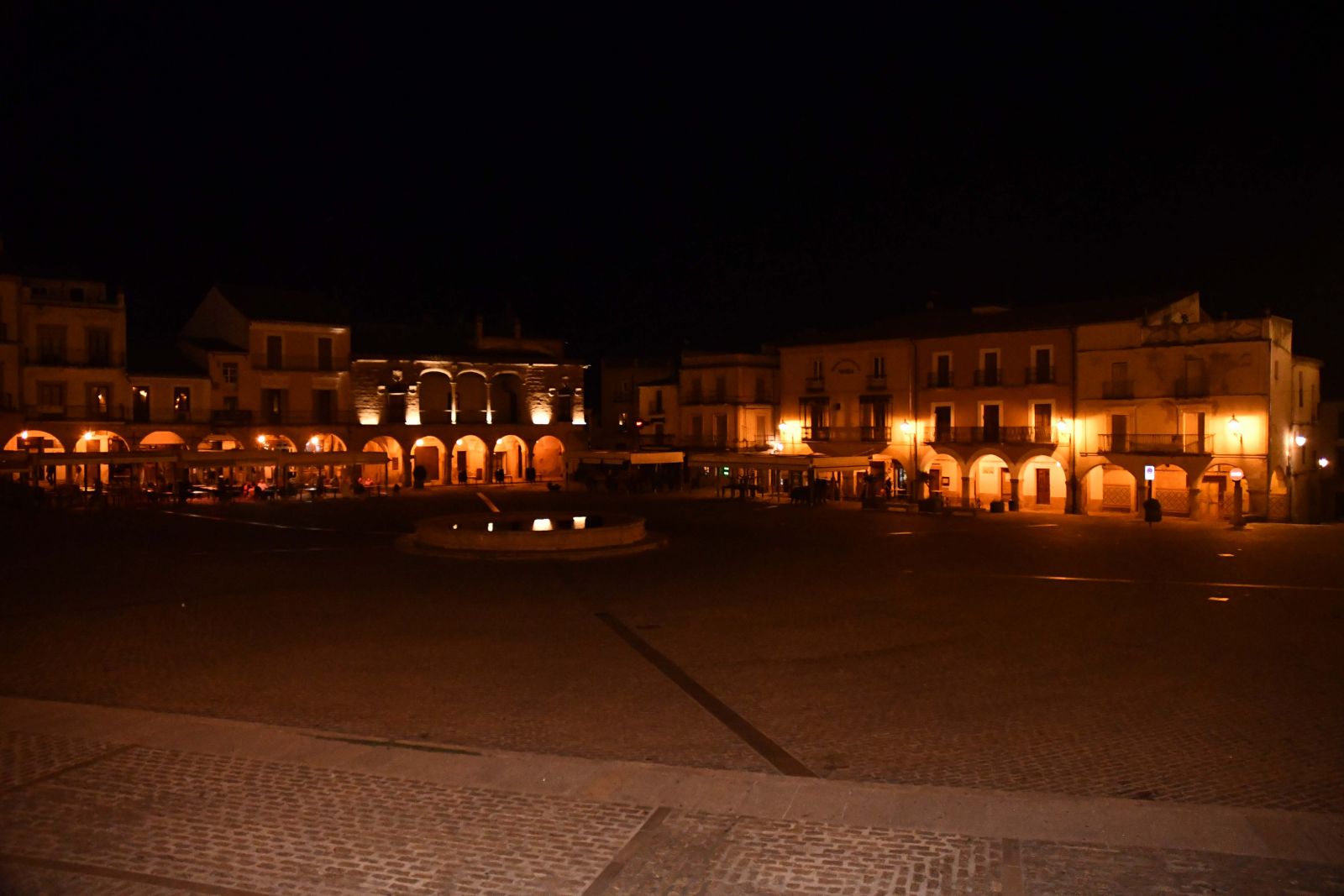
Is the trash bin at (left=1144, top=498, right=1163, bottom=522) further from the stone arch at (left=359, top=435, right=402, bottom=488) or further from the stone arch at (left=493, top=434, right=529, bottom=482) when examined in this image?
the stone arch at (left=359, top=435, right=402, bottom=488)

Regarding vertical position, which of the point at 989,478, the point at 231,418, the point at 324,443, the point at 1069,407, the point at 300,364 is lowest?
the point at 989,478

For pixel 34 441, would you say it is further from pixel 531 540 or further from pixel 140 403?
pixel 531 540

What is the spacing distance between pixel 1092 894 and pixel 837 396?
1573 inches

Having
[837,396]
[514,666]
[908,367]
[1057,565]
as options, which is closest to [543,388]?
[837,396]

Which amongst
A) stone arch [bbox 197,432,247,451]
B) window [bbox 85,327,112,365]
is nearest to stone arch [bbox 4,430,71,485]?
window [bbox 85,327,112,365]

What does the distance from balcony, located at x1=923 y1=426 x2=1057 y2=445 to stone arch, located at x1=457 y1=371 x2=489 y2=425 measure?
24.1m

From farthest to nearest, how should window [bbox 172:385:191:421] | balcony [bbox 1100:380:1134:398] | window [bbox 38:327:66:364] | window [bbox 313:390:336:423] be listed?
1. window [bbox 313:390:336:423]
2. window [bbox 172:385:191:421]
3. window [bbox 38:327:66:364]
4. balcony [bbox 1100:380:1134:398]

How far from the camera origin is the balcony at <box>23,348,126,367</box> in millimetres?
41719

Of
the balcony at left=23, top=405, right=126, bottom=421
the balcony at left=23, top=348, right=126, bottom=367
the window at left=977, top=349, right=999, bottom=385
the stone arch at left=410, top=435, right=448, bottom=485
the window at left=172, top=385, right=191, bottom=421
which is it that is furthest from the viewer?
the stone arch at left=410, top=435, right=448, bottom=485

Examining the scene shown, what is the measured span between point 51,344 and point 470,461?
20181 mm

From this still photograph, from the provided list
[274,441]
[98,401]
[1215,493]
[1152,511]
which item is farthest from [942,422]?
[98,401]

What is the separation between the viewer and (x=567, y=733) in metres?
9.29

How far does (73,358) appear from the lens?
42.8m

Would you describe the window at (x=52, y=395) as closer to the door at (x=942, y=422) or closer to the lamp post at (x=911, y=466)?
the lamp post at (x=911, y=466)
